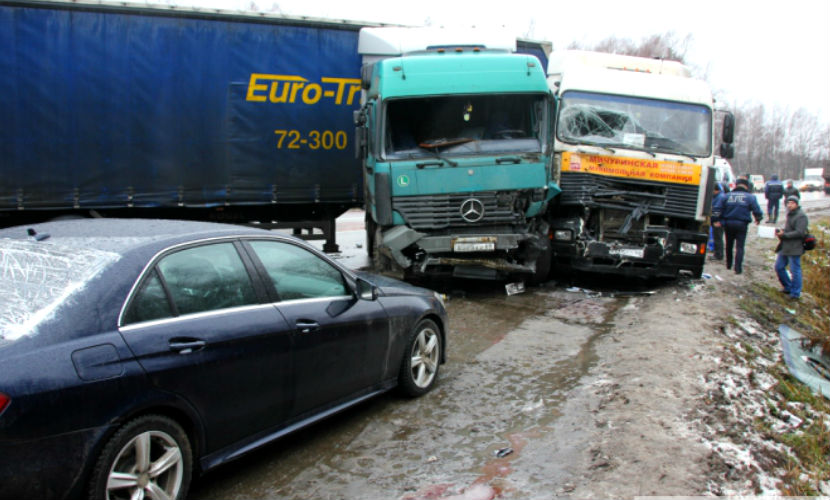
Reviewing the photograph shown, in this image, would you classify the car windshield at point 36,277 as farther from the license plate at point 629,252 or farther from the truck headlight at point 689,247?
the truck headlight at point 689,247

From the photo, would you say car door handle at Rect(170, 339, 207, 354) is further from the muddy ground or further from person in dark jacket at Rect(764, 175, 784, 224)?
person in dark jacket at Rect(764, 175, 784, 224)

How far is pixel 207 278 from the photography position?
3674 millimetres

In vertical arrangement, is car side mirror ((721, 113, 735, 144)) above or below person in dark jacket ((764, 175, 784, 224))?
above

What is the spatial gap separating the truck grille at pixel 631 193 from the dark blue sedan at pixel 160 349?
5.71m

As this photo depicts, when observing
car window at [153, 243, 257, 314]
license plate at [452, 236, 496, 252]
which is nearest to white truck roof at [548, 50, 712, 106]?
license plate at [452, 236, 496, 252]

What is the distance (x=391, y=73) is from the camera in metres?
8.62

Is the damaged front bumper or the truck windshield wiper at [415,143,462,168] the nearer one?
the truck windshield wiper at [415,143,462,168]

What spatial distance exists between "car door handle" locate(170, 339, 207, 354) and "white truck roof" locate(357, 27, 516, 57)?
721cm

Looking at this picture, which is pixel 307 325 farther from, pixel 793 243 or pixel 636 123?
pixel 793 243

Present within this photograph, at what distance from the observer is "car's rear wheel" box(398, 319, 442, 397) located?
17.0 ft

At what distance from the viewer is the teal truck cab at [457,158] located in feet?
28.3

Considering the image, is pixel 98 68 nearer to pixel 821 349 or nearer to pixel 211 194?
pixel 211 194

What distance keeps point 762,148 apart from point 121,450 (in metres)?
116

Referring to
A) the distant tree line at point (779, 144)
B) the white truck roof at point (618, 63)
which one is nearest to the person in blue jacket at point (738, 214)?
the white truck roof at point (618, 63)
